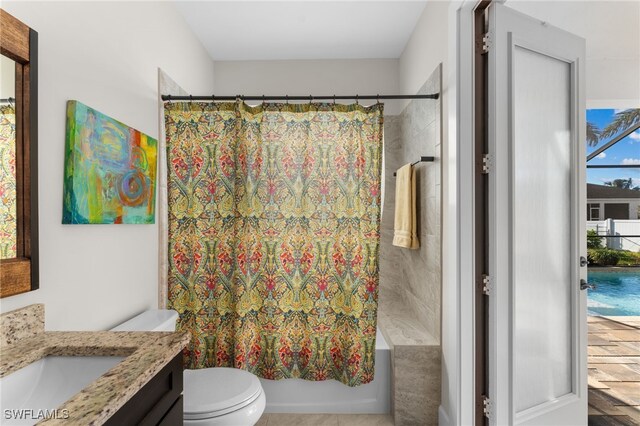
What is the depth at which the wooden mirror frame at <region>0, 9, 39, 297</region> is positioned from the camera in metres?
1.09

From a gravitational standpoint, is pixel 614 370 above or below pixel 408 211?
below

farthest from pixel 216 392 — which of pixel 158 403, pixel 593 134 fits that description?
pixel 593 134

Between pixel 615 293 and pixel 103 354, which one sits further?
pixel 615 293

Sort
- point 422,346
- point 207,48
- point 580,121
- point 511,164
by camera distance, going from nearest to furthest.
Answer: point 511,164
point 580,121
point 422,346
point 207,48

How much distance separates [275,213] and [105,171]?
2.85ft

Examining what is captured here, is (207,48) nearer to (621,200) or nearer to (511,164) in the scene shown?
(511,164)

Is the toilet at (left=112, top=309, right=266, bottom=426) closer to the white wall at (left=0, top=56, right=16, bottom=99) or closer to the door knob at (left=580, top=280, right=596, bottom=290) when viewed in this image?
the white wall at (left=0, top=56, right=16, bottom=99)

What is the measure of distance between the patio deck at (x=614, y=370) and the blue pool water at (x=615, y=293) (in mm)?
79

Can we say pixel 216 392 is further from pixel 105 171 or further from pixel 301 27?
pixel 301 27

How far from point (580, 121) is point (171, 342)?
2056mm

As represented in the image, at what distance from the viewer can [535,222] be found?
69.0 inches

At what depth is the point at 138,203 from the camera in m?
1.89

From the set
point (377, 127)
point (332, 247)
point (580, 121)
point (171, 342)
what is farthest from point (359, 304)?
point (580, 121)

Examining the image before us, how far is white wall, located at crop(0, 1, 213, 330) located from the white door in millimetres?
1782
